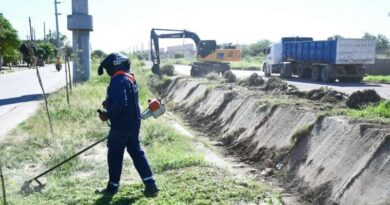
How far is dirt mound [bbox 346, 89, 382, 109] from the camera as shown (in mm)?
10250

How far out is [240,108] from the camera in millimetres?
13609

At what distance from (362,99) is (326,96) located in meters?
1.31

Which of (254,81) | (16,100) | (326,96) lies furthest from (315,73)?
(16,100)

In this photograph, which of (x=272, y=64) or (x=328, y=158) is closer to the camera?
(x=328, y=158)

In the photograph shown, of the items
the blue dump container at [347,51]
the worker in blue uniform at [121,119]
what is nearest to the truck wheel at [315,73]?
the blue dump container at [347,51]

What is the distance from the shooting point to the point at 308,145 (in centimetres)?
858

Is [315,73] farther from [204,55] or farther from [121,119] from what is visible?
[121,119]

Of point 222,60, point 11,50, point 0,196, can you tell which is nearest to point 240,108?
point 0,196

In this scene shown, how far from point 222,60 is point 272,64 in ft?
11.8

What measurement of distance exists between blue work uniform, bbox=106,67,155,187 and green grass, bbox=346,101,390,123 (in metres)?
4.48

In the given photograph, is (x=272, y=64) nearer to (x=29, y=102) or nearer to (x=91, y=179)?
(x=29, y=102)

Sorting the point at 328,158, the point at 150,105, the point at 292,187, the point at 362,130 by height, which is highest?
the point at 150,105

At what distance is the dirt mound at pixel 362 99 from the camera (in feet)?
33.6

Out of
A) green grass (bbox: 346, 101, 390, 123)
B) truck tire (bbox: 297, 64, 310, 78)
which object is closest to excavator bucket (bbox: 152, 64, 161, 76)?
truck tire (bbox: 297, 64, 310, 78)
